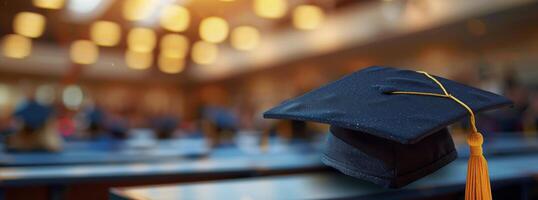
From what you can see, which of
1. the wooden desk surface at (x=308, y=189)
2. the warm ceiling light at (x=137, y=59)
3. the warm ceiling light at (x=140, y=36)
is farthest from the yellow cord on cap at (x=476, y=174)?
the warm ceiling light at (x=137, y=59)

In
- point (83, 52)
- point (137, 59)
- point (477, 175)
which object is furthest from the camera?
point (137, 59)

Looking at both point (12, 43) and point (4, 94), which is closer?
point (12, 43)

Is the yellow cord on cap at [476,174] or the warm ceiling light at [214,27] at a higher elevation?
the warm ceiling light at [214,27]

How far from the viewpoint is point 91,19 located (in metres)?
9.76

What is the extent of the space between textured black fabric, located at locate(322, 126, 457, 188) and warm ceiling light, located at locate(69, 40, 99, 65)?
36.8 ft

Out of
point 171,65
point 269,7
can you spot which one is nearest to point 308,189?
point 269,7

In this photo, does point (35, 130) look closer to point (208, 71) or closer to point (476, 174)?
point (476, 174)

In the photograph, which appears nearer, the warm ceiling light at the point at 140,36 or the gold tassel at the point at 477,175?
the gold tassel at the point at 477,175

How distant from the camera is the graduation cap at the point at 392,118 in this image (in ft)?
3.10

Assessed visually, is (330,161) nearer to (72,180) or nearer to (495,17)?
(72,180)

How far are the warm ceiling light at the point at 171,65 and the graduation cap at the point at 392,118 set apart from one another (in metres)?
13.1

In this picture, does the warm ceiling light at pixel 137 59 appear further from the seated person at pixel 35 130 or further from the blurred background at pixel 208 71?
the seated person at pixel 35 130

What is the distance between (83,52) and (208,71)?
5.08 meters

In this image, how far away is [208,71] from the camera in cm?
1661
